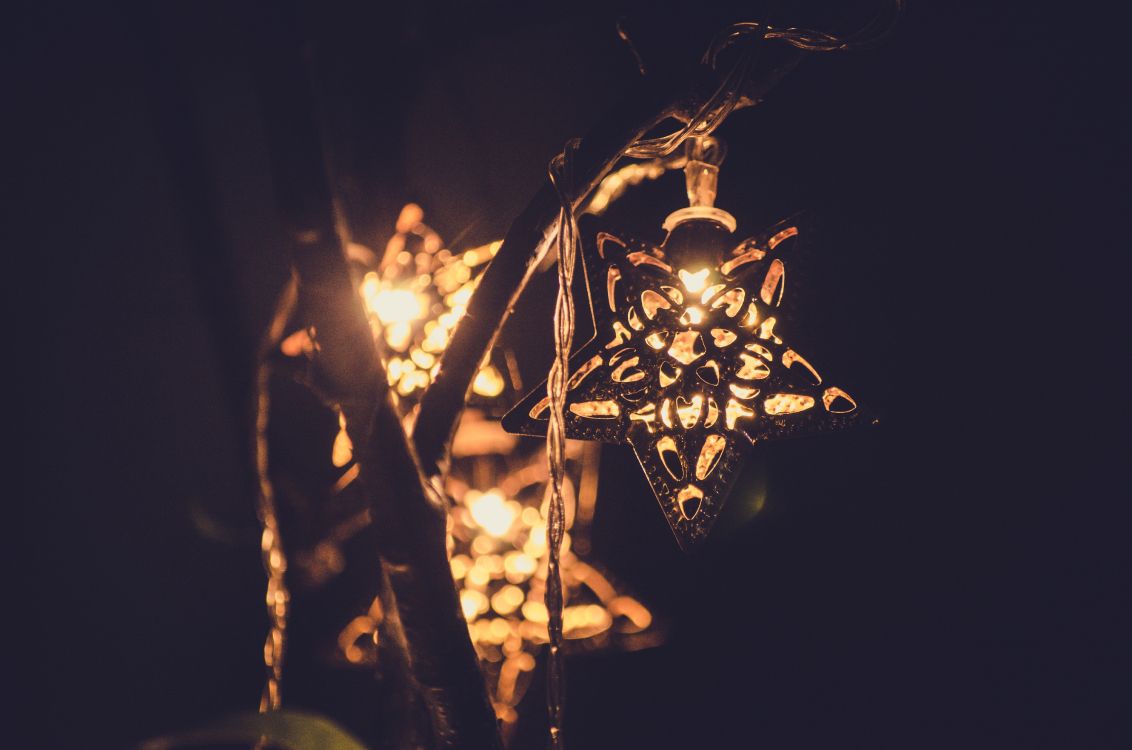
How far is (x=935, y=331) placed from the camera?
4.29ft

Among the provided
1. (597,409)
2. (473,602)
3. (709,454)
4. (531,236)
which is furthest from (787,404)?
(473,602)

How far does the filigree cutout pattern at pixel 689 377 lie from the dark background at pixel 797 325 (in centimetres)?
12

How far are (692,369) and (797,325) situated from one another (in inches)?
21.8

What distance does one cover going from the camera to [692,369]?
2.82 feet

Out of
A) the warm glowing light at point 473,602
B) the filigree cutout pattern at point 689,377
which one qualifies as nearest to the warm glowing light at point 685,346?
the filigree cutout pattern at point 689,377

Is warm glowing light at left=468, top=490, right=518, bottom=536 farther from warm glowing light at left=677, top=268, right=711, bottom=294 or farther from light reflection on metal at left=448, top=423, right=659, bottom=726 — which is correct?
warm glowing light at left=677, top=268, right=711, bottom=294

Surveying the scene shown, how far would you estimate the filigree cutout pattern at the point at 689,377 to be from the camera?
2.82 feet

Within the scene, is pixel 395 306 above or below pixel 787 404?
above

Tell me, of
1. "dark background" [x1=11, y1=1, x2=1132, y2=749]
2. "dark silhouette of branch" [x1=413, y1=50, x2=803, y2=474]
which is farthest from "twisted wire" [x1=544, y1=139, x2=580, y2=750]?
"dark background" [x1=11, y1=1, x2=1132, y2=749]

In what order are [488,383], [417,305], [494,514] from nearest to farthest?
[417,305] < [494,514] < [488,383]

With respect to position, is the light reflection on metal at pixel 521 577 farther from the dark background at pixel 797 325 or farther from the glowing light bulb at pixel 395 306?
the glowing light bulb at pixel 395 306

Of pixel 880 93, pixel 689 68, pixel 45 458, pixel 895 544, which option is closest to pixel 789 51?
pixel 689 68

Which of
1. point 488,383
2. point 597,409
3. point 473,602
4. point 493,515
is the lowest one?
point 473,602

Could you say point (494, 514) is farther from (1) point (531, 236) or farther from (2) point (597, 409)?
(1) point (531, 236)
